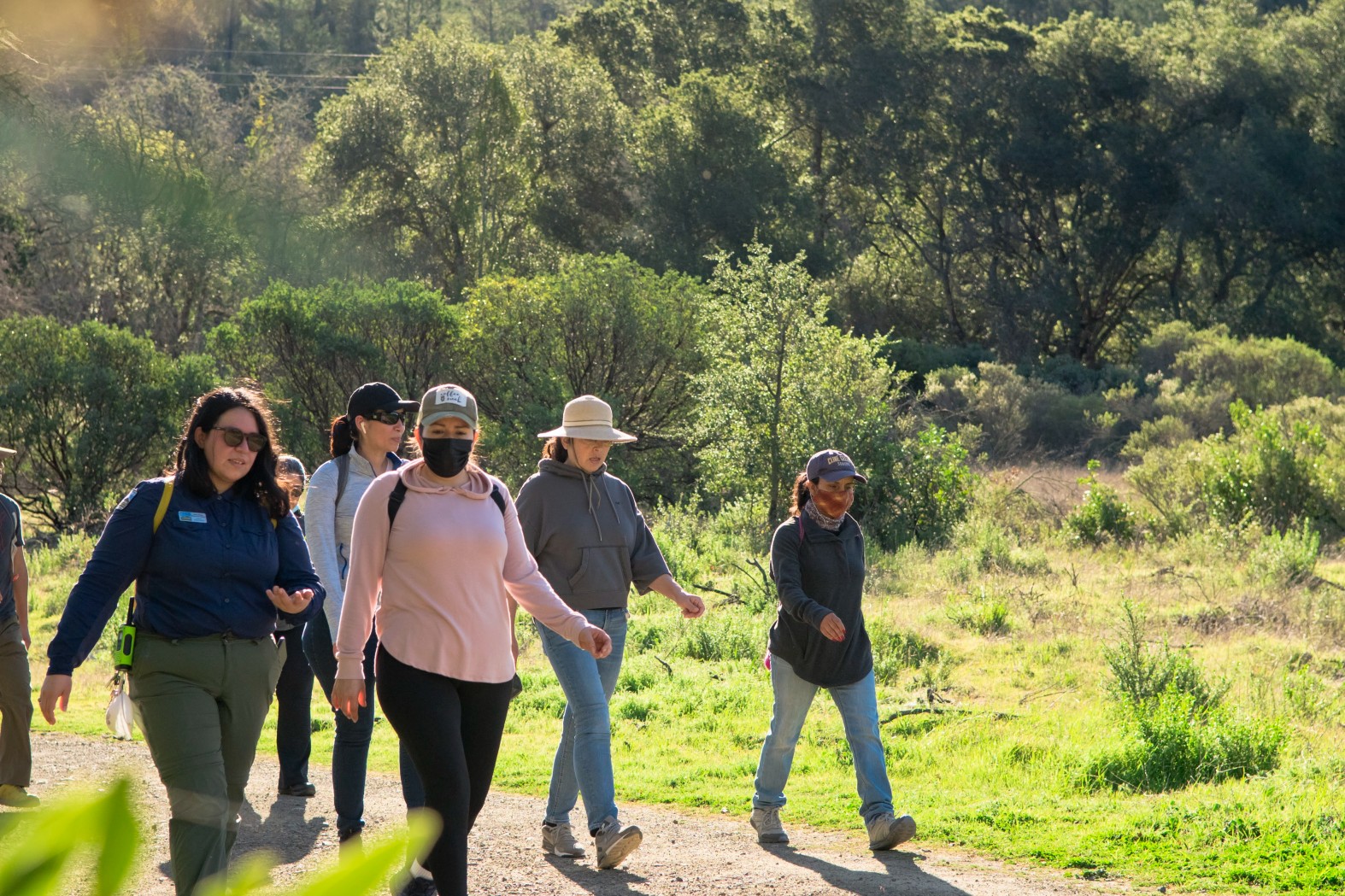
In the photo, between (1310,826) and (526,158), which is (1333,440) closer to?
(1310,826)

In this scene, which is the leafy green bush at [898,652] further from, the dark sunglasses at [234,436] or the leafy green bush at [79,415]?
the leafy green bush at [79,415]

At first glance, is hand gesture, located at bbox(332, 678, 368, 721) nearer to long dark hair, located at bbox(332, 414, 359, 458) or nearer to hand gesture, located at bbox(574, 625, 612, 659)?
hand gesture, located at bbox(574, 625, 612, 659)

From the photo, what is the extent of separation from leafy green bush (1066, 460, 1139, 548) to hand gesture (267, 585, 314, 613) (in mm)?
15371

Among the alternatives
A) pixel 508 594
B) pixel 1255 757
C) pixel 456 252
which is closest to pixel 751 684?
pixel 1255 757

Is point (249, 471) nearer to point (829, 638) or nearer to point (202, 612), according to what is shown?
point (202, 612)

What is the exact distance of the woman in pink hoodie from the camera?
15.1ft

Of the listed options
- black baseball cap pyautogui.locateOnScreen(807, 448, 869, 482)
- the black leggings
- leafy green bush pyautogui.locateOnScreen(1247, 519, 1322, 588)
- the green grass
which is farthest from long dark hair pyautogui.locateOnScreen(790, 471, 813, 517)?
leafy green bush pyautogui.locateOnScreen(1247, 519, 1322, 588)

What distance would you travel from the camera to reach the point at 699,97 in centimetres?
3941

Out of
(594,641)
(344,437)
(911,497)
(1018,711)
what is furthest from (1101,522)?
(594,641)

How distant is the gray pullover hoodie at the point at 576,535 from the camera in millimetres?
5988

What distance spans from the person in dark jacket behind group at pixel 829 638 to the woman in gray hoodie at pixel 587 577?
61 cm

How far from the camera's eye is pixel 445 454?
15.3 feet

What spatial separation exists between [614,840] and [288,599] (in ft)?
6.48

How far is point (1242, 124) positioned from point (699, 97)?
14184 millimetres
